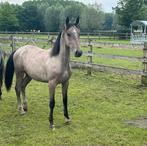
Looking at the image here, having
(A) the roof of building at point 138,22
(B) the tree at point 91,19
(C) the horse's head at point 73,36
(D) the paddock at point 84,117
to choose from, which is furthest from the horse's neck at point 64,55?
(B) the tree at point 91,19

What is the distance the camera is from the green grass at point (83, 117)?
5133 millimetres

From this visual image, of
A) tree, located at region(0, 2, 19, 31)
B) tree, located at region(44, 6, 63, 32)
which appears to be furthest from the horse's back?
tree, located at region(44, 6, 63, 32)

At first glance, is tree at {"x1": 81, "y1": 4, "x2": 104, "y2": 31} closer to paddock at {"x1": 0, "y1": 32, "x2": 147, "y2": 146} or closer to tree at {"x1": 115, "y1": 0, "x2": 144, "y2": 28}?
tree at {"x1": 115, "y1": 0, "x2": 144, "y2": 28}

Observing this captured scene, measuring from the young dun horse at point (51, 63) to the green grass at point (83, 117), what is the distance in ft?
1.10

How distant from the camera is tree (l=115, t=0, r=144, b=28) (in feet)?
155

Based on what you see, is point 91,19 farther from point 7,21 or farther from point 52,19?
point 7,21

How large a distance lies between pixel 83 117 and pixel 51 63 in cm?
129

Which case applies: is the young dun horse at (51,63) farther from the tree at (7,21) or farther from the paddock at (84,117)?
the tree at (7,21)

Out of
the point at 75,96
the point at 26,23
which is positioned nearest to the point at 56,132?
the point at 75,96

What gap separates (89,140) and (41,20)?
6709cm

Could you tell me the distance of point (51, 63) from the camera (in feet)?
19.4

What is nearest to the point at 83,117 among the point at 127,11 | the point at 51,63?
the point at 51,63

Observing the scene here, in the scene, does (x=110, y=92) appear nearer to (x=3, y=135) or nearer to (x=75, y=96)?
(x=75, y=96)

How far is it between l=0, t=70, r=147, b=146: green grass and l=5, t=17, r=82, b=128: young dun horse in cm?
34
